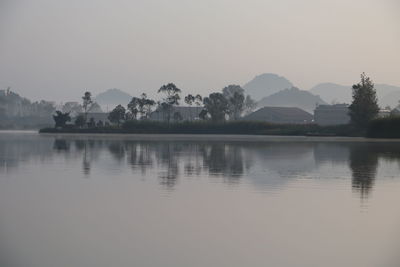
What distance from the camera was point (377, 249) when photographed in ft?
32.3

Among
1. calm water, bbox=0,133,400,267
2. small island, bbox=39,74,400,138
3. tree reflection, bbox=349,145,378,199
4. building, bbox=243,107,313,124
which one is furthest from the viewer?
building, bbox=243,107,313,124

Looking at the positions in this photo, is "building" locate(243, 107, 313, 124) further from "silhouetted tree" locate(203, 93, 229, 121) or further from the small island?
"silhouetted tree" locate(203, 93, 229, 121)

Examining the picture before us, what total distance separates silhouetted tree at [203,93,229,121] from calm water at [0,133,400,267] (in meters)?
93.9

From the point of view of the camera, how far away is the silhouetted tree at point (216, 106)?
380 feet

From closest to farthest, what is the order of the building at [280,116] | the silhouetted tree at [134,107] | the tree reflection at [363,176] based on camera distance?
the tree reflection at [363,176] → the silhouetted tree at [134,107] → the building at [280,116]

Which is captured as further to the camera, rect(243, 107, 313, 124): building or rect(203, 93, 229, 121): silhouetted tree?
rect(243, 107, 313, 124): building

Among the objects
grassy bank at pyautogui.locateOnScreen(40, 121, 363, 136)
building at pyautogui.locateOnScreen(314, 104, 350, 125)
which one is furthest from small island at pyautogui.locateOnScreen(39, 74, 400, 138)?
building at pyautogui.locateOnScreen(314, 104, 350, 125)

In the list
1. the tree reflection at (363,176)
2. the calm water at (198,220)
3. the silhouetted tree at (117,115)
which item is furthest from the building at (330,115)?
the calm water at (198,220)

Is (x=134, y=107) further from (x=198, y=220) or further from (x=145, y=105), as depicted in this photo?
(x=198, y=220)

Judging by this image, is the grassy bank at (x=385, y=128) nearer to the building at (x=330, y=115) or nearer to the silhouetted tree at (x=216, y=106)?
the silhouetted tree at (x=216, y=106)

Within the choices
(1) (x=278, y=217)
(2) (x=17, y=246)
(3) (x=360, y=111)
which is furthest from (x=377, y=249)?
(3) (x=360, y=111)

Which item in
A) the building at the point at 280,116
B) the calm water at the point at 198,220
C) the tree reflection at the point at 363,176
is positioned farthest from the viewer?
the building at the point at 280,116

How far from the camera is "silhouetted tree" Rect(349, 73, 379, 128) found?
266 ft

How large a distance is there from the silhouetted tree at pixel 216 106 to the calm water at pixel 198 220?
93.9 metres
